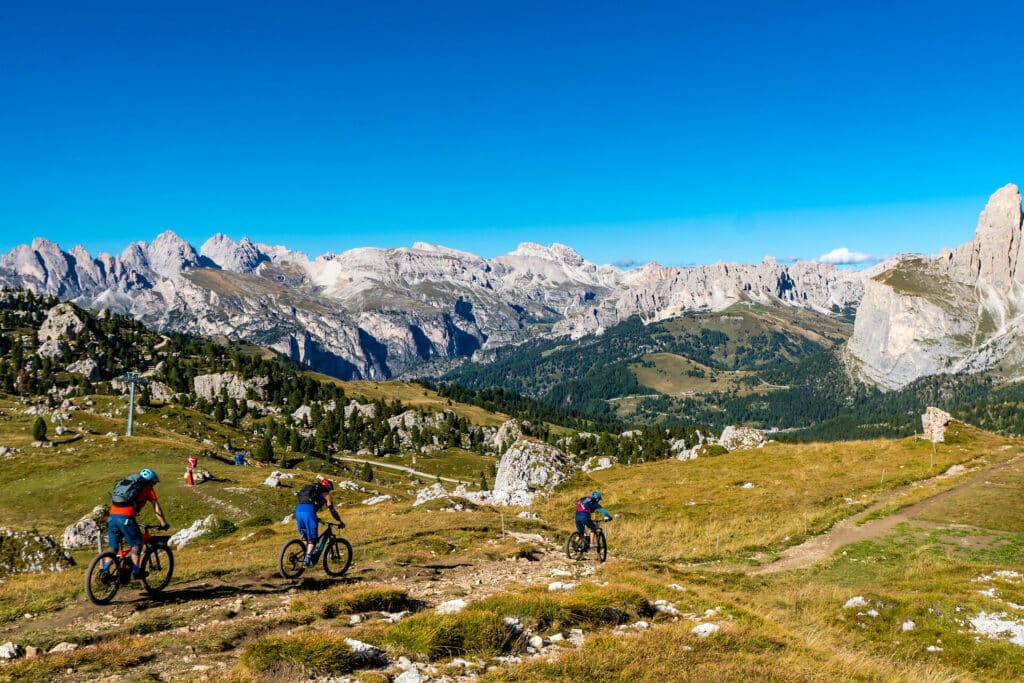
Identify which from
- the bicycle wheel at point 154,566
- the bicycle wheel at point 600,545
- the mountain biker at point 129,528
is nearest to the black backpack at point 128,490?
the mountain biker at point 129,528

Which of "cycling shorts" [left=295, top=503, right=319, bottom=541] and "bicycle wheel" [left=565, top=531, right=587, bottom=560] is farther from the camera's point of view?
→ "bicycle wheel" [left=565, top=531, right=587, bottom=560]

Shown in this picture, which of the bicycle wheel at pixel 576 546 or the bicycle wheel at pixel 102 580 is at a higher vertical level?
the bicycle wheel at pixel 102 580

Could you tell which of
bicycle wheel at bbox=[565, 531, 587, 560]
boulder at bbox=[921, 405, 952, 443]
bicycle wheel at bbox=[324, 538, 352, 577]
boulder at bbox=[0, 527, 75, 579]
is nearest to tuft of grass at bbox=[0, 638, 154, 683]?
→ bicycle wheel at bbox=[324, 538, 352, 577]

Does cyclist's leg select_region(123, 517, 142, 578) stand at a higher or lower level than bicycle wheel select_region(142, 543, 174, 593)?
higher

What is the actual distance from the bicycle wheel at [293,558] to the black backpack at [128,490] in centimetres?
580

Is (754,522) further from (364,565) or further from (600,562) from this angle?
(364,565)

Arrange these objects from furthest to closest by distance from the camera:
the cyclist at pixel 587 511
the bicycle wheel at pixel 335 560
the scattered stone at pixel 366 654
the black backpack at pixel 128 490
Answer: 1. the cyclist at pixel 587 511
2. the bicycle wheel at pixel 335 560
3. the black backpack at pixel 128 490
4. the scattered stone at pixel 366 654

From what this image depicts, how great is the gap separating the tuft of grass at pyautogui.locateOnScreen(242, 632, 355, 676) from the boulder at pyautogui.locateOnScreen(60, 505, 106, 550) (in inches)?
1948

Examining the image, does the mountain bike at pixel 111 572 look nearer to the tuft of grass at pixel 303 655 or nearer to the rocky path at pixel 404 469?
the tuft of grass at pixel 303 655

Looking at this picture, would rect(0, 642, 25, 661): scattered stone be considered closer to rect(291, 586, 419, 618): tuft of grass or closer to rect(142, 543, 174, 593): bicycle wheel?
rect(142, 543, 174, 593): bicycle wheel

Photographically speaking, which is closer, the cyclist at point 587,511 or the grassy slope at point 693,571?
the grassy slope at point 693,571

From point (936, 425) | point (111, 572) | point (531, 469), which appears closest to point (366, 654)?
point (111, 572)

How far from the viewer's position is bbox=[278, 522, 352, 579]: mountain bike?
21.7 meters

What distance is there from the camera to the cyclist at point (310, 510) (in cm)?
2173
